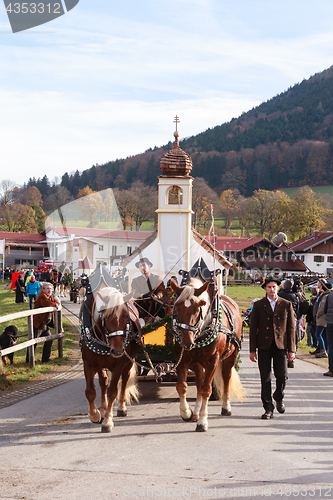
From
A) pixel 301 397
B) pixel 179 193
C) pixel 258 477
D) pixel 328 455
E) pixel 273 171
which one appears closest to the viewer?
pixel 258 477

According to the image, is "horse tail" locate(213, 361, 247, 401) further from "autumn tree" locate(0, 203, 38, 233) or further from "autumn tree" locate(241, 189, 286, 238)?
"autumn tree" locate(241, 189, 286, 238)

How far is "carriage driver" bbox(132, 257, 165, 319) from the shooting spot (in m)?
7.24

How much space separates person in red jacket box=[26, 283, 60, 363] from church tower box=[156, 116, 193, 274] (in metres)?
6.92

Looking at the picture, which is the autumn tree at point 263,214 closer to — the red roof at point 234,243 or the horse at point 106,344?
the red roof at point 234,243

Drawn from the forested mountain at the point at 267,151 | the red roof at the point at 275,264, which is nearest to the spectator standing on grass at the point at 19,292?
the red roof at the point at 275,264

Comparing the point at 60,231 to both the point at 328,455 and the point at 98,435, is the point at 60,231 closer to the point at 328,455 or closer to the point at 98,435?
the point at 98,435

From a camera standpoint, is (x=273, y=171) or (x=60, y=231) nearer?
(x=60, y=231)

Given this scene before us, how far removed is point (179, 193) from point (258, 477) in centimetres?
1334

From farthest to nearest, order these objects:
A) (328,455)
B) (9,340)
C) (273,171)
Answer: (273,171) < (9,340) < (328,455)

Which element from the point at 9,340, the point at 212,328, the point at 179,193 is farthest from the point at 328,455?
the point at 179,193

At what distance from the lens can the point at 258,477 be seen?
4164 millimetres

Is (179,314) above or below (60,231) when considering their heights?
below

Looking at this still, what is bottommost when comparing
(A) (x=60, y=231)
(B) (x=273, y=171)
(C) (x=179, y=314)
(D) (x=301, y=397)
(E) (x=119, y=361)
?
(D) (x=301, y=397)

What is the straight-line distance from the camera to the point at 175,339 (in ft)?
19.4
